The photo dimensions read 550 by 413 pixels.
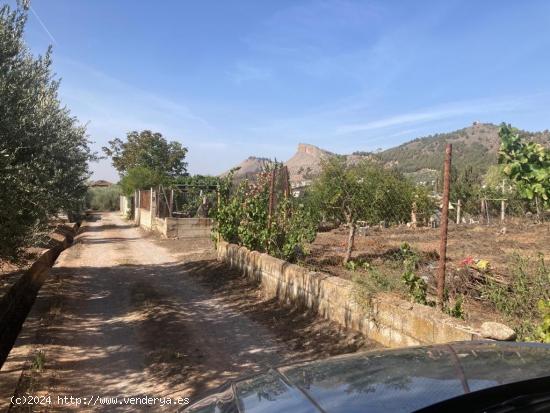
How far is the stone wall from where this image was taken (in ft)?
16.0

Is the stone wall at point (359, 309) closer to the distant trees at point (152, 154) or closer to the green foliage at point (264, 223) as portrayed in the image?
the green foliage at point (264, 223)

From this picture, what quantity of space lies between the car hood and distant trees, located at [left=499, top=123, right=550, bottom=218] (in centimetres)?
354

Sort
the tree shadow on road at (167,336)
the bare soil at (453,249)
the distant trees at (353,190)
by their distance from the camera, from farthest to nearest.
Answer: the distant trees at (353,190)
the bare soil at (453,249)
the tree shadow on road at (167,336)

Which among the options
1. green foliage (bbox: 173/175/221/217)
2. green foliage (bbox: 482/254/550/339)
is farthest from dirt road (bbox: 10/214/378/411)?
green foliage (bbox: 173/175/221/217)

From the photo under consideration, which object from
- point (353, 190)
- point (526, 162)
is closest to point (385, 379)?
point (526, 162)

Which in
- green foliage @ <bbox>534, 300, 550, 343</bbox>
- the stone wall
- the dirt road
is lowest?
the dirt road

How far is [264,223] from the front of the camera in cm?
1158

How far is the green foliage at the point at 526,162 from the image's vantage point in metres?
5.26

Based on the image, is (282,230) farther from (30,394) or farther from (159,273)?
(30,394)

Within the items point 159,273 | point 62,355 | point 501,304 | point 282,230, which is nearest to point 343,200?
point 282,230

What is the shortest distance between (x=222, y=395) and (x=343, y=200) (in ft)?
35.3

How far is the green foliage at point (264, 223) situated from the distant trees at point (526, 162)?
5.54m

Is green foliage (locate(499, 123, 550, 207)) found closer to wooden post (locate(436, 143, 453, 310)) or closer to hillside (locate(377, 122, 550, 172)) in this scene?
wooden post (locate(436, 143, 453, 310))

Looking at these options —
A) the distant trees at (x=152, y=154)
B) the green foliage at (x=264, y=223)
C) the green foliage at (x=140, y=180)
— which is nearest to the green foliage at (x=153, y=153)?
the distant trees at (x=152, y=154)
